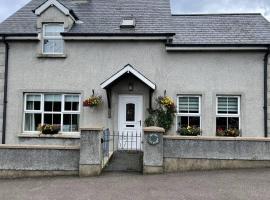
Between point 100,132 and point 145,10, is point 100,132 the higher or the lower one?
the lower one

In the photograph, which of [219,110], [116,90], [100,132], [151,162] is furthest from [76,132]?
[219,110]

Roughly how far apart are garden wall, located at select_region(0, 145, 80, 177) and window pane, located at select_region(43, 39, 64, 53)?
5.64 metres

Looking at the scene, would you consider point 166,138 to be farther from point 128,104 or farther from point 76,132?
point 76,132

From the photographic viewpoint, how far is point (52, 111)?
1426 centimetres

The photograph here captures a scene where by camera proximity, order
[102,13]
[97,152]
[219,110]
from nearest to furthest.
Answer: [97,152]
[219,110]
[102,13]

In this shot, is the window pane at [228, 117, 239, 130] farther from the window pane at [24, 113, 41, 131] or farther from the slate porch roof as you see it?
the window pane at [24, 113, 41, 131]

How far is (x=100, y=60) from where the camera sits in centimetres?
1424

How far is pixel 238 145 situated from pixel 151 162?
9.00 ft

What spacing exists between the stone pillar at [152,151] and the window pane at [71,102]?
512 centimetres

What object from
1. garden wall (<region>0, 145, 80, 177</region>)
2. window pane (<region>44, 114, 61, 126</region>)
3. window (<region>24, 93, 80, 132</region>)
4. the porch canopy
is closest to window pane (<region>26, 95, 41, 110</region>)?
window (<region>24, 93, 80, 132</region>)

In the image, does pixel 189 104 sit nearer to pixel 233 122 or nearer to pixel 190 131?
pixel 190 131

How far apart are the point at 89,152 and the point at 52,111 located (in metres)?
4.98

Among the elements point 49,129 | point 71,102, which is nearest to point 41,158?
point 49,129

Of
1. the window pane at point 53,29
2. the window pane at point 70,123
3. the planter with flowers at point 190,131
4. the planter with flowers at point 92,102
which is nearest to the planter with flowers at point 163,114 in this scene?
the planter with flowers at point 190,131
